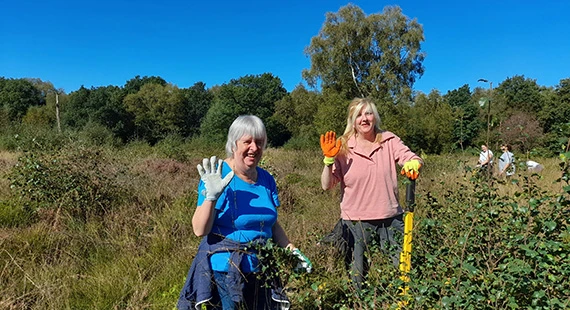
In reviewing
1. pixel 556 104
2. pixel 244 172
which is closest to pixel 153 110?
pixel 556 104

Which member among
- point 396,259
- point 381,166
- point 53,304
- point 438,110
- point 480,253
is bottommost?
point 53,304

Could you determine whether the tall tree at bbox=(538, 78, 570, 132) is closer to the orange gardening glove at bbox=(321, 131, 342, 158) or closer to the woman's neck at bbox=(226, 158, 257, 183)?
the orange gardening glove at bbox=(321, 131, 342, 158)

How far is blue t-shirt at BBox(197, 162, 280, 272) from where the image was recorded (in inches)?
67.7

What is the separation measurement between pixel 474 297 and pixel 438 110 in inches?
954

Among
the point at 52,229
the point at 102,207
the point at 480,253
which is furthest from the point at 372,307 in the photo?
the point at 102,207

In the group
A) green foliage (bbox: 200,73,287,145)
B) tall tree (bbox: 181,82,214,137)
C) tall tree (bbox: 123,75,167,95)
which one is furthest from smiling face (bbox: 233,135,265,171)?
tall tree (bbox: 123,75,167,95)

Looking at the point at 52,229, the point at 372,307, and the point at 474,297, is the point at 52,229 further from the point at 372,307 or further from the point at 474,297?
the point at 474,297

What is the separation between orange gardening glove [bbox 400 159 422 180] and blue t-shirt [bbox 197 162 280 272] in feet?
3.06

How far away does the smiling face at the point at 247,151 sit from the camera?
5.89 feet

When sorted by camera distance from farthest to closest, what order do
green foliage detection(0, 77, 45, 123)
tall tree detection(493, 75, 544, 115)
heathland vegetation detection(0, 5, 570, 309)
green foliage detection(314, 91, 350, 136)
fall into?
green foliage detection(0, 77, 45, 123) → tall tree detection(493, 75, 544, 115) → green foliage detection(314, 91, 350, 136) → heathland vegetation detection(0, 5, 570, 309)

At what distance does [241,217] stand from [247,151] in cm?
33

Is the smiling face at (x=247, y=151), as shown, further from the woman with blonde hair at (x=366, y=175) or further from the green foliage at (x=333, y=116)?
the green foliage at (x=333, y=116)

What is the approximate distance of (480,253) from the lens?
1.68m

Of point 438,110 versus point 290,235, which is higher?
point 438,110
